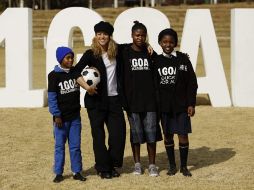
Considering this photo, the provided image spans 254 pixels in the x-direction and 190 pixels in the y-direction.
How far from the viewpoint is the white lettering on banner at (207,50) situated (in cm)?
1202

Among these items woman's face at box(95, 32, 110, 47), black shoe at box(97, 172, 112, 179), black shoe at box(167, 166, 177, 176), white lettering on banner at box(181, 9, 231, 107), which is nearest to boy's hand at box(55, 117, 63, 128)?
black shoe at box(97, 172, 112, 179)

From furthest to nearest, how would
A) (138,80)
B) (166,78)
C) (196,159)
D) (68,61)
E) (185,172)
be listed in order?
(196,159)
(185,172)
(166,78)
(138,80)
(68,61)

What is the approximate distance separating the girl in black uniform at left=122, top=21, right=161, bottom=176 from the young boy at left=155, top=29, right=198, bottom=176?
148 mm

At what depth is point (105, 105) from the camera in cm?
668

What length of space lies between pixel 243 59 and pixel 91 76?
6.14 metres

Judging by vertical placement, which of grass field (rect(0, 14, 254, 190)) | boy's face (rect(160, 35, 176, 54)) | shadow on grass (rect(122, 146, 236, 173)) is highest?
boy's face (rect(160, 35, 176, 54))

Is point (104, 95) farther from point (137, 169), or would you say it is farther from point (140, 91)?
point (137, 169)

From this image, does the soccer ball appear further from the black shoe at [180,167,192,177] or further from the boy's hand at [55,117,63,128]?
the black shoe at [180,167,192,177]

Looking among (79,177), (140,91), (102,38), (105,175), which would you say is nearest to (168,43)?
(140,91)

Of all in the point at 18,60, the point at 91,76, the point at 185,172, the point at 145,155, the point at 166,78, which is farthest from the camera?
the point at 18,60

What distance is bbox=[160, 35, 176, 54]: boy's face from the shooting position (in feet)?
22.1

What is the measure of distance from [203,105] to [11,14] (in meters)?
4.18

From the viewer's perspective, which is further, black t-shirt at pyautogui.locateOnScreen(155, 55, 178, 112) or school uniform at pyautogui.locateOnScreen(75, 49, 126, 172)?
black t-shirt at pyautogui.locateOnScreen(155, 55, 178, 112)

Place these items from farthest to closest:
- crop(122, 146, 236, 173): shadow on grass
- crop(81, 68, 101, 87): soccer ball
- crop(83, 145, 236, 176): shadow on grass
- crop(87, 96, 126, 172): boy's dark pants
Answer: crop(122, 146, 236, 173): shadow on grass
crop(83, 145, 236, 176): shadow on grass
crop(87, 96, 126, 172): boy's dark pants
crop(81, 68, 101, 87): soccer ball
